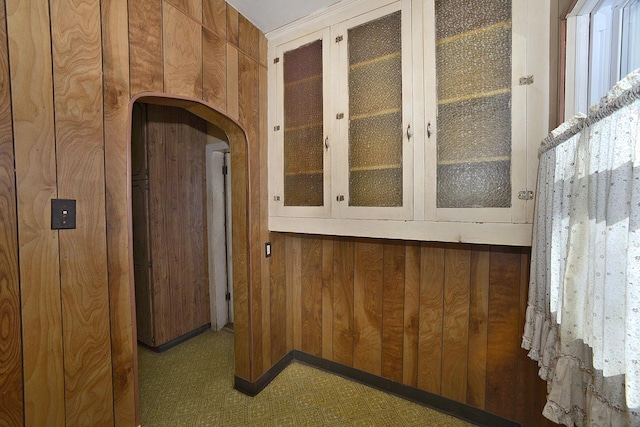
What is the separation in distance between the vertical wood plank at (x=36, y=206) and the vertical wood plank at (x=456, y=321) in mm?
1913

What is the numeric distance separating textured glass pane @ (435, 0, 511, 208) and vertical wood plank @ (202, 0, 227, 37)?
1.24 meters

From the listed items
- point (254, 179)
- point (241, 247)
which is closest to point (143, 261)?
point (241, 247)

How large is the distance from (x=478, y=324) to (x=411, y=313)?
0.39 m

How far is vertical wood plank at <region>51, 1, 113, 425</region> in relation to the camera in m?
1.02

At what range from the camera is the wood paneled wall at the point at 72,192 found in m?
0.92

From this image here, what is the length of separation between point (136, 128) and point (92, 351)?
201 cm

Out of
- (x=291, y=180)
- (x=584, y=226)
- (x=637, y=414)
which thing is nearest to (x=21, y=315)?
(x=291, y=180)

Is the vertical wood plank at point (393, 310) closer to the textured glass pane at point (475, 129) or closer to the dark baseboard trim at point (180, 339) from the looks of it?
the textured glass pane at point (475, 129)

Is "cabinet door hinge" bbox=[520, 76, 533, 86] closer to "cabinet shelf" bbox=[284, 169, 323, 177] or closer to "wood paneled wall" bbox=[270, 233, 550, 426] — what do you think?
"wood paneled wall" bbox=[270, 233, 550, 426]

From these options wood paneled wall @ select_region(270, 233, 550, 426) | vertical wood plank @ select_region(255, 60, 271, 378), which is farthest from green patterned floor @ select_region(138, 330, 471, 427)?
vertical wood plank @ select_region(255, 60, 271, 378)

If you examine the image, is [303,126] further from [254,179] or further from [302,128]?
[254,179]

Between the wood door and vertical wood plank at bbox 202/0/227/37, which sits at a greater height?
vertical wood plank at bbox 202/0/227/37

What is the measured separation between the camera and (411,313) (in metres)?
1.81

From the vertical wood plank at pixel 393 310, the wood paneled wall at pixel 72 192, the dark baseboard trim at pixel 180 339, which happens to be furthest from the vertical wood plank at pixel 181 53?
the dark baseboard trim at pixel 180 339
